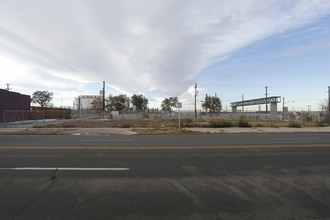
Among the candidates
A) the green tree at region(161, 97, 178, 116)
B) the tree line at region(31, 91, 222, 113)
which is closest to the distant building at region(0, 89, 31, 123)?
the tree line at region(31, 91, 222, 113)

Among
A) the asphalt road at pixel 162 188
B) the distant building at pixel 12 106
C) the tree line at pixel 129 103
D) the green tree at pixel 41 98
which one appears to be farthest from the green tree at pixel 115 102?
the asphalt road at pixel 162 188

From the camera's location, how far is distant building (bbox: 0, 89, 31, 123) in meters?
25.2

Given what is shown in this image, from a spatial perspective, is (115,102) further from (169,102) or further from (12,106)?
(12,106)

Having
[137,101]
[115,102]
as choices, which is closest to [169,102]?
[137,101]

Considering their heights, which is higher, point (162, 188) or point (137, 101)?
point (137, 101)

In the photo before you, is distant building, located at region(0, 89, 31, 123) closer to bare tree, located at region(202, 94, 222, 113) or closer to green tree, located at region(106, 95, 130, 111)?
green tree, located at region(106, 95, 130, 111)

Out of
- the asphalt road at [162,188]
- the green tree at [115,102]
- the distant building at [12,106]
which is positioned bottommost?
the asphalt road at [162,188]

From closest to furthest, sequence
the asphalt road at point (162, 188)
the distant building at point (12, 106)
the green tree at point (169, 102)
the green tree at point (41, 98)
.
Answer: the asphalt road at point (162, 188)
the distant building at point (12, 106)
the green tree at point (41, 98)
the green tree at point (169, 102)

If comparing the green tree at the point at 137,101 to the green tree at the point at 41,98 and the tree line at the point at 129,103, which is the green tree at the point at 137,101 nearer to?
the tree line at the point at 129,103

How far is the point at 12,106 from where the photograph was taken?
27875 millimetres

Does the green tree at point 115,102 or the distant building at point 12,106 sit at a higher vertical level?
the green tree at point 115,102

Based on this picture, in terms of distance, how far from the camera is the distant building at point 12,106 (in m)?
25.2

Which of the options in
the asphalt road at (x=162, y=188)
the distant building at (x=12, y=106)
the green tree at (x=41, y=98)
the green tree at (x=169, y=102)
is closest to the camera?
the asphalt road at (x=162, y=188)

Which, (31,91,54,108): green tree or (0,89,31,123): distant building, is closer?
(0,89,31,123): distant building
